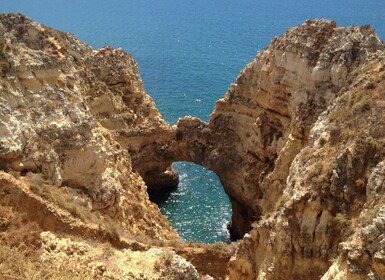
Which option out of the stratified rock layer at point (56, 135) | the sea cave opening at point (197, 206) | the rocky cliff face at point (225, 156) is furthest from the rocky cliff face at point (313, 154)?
the stratified rock layer at point (56, 135)

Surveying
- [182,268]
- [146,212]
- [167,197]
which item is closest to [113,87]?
[167,197]

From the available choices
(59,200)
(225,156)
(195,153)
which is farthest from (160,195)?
(59,200)

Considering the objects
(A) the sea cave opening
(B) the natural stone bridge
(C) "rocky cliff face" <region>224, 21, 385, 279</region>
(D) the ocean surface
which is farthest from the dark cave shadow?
(C) "rocky cliff face" <region>224, 21, 385, 279</region>

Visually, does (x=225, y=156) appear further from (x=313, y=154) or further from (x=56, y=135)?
(x=313, y=154)

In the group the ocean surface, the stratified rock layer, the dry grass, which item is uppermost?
the ocean surface

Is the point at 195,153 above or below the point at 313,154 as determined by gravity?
above

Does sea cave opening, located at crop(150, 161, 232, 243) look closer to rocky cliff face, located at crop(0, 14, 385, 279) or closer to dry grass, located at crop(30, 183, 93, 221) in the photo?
rocky cliff face, located at crop(0, 14, 385, 279)
